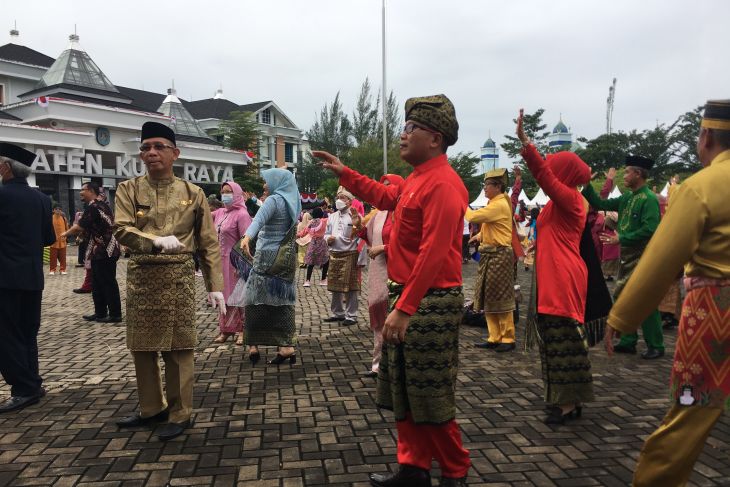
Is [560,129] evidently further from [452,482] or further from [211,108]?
[452,482]

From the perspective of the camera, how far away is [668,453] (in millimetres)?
2191

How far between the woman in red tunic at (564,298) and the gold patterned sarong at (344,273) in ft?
13.6

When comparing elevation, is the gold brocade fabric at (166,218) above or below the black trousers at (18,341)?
above

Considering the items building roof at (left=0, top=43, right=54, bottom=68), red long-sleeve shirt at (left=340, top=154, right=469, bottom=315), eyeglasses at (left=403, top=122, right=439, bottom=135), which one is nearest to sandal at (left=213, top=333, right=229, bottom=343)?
red long-sleeve shirt at (left=340, top=154, right=469, bottom=315)

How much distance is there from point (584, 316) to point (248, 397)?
2.96 metres

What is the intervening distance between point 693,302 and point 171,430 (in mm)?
3390

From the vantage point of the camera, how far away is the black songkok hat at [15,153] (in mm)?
4578

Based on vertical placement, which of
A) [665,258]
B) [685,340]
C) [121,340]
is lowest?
[121,340]

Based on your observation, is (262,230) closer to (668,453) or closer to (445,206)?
(445,206)

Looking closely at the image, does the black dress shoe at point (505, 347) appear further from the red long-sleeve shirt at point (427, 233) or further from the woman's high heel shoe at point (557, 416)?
the red long-sleeve shirt at point (427, 233)

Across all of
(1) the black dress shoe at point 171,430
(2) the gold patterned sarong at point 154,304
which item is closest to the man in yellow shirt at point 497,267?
(2) the gold patterned sarong at point 154,304

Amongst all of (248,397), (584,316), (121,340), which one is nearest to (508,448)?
(584,316)

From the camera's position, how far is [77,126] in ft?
86.9

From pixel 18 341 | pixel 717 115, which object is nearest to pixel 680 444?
pixel 717 115
